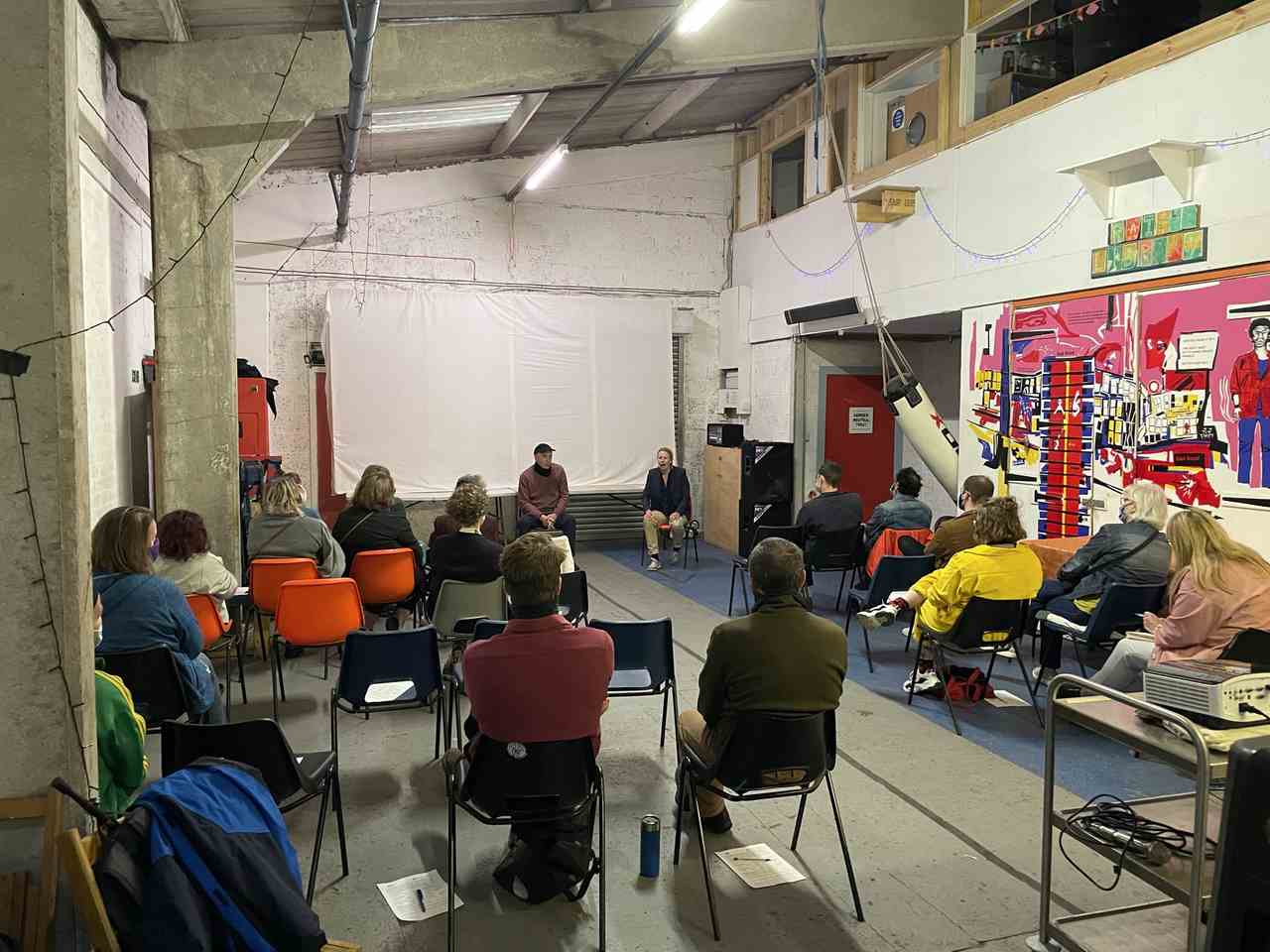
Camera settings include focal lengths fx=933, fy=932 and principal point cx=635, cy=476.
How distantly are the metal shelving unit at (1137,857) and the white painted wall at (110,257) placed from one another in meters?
4.05

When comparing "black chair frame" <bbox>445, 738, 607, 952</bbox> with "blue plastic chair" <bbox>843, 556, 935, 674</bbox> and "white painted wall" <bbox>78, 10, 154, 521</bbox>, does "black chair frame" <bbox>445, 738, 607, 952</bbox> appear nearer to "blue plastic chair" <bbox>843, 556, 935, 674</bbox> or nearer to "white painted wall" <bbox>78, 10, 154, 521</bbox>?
"white painted wall" <bbox>78, 10, 154, 521</bbox>

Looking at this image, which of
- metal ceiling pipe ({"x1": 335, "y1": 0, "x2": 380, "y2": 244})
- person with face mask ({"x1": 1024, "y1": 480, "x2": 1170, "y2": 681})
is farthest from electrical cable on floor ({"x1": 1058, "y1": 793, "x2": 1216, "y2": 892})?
metal ceiling pipe ({"x1": 335, "y1": 0, "x2": 380, "y2": 244})

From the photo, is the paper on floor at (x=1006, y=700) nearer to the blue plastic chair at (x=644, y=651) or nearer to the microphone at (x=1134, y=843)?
the blue plastic chair at (x=644, y=651)

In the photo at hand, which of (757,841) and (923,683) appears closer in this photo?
(757,841)

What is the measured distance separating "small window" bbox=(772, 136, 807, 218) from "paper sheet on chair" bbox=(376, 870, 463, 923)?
7.76 m

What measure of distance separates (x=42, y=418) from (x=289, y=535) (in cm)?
311

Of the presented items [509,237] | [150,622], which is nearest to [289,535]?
[150,622]

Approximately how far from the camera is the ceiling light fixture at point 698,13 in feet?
15.2

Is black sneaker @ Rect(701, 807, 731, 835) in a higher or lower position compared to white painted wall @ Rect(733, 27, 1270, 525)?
lower

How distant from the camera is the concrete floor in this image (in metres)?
2.78

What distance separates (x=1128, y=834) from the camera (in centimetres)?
250

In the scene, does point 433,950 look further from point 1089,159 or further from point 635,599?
point 1089,159

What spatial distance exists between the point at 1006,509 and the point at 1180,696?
2.23m

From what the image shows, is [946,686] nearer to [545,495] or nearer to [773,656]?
[773,656]
